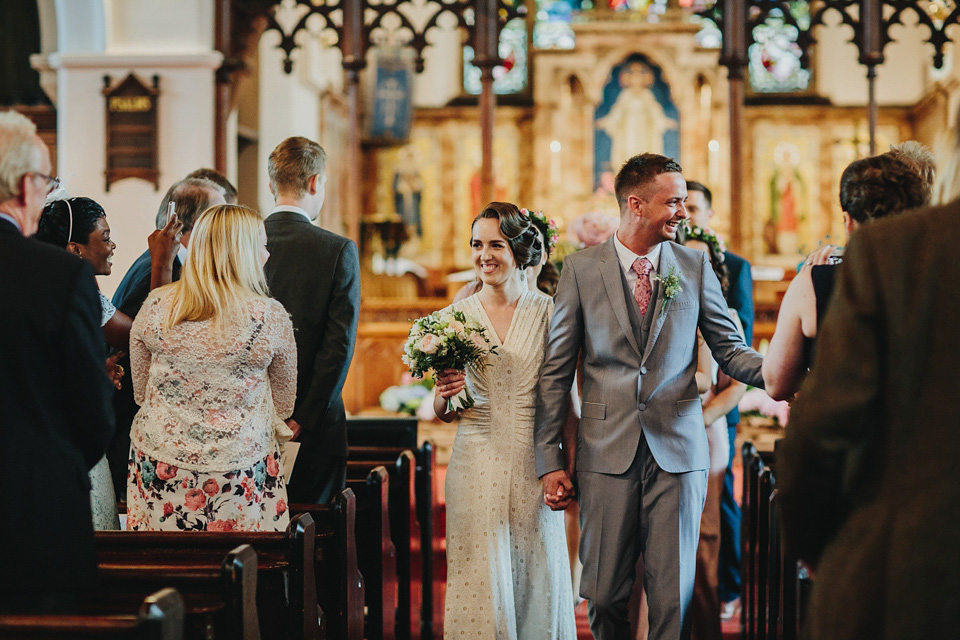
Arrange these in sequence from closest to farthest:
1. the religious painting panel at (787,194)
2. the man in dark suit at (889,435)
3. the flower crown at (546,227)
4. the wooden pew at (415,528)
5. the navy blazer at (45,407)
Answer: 1. the man in dark suit at (889,435)
2. the navy blazer at (45,407)
3. the flower crown at (546,227)
4. the wooden pew at (415,528)
5. the religious painting panel at (787,194)

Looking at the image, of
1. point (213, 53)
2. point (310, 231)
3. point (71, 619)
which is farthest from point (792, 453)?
point (213, 53)

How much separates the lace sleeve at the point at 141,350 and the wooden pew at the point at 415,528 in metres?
1.19

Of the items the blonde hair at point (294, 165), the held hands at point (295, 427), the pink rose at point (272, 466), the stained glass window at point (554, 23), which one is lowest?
the pink rose at point (272, 466)

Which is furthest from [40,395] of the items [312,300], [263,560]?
[312,300]

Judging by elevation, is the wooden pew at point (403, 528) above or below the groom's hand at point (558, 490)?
below

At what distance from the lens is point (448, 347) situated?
3387mm

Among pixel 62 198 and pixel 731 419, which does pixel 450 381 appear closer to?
pixel 62 198

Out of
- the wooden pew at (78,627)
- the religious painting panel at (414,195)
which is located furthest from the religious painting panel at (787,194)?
the wooden pew at (78,627)

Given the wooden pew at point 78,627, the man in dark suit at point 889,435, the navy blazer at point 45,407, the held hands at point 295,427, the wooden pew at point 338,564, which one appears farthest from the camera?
the held hands at point 295,427

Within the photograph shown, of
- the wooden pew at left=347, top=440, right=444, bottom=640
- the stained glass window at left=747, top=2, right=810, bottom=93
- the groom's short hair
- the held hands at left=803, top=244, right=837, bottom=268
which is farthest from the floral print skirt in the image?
the stained glass window at left=747, top=2, right=810, bottom=93

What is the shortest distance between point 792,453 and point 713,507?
8.60 feet

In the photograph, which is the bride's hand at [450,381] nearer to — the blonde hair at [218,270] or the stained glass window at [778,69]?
the blonde hair at [218,270]

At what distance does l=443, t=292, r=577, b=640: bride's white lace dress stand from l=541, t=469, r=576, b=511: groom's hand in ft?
0.51

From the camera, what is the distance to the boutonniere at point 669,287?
325cm
